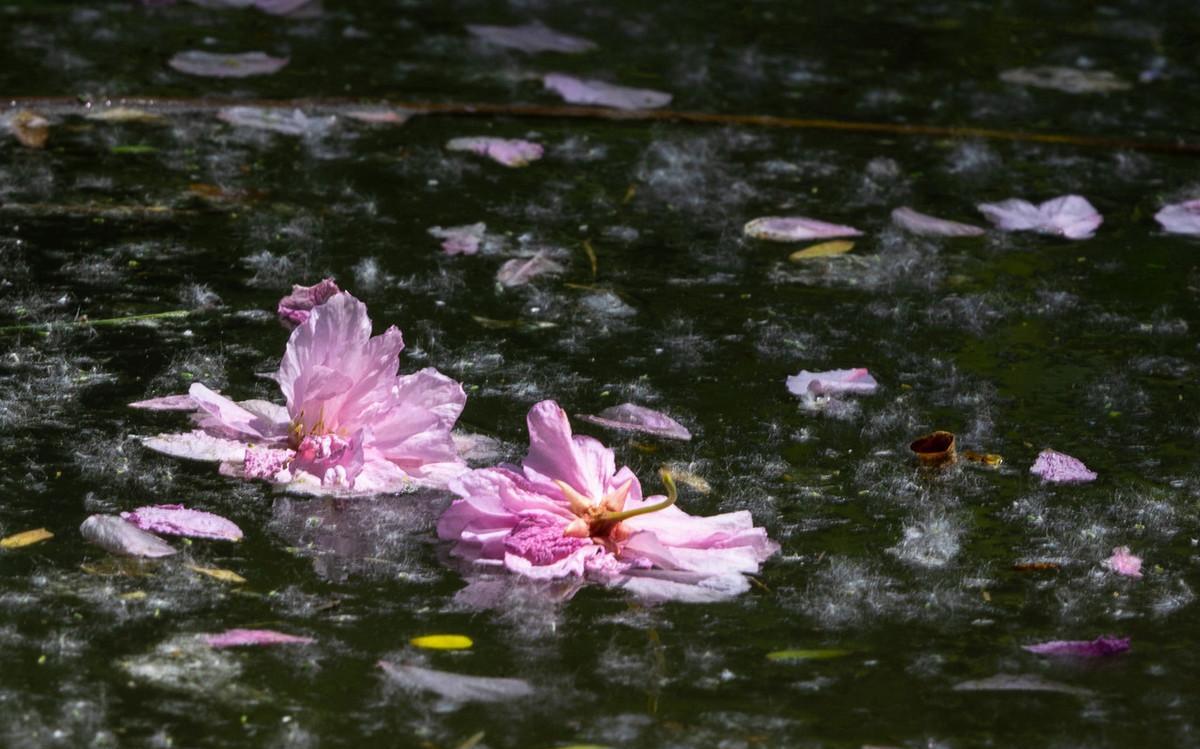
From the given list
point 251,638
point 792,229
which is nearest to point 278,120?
point 792,229

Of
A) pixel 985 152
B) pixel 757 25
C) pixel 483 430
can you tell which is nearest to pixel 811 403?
pixel 483 430

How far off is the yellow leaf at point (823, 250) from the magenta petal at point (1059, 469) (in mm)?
696

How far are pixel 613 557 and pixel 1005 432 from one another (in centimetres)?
56

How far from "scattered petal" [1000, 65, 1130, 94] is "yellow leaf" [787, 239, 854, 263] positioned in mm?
1114

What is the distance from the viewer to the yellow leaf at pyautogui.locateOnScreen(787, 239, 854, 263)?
2436 mm

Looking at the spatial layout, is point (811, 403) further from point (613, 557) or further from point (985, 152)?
point (985, 152)

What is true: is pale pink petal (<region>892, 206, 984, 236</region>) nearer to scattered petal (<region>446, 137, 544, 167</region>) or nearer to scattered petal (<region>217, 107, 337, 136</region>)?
scattered petal (<region>446, 137, 544, 167</region>)

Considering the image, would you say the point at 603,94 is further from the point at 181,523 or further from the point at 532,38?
the point at 181,523

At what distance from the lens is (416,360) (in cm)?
198

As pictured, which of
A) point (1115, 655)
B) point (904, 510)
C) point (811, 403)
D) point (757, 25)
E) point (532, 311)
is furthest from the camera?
point (757, 25)

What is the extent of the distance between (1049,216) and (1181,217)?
200 mm

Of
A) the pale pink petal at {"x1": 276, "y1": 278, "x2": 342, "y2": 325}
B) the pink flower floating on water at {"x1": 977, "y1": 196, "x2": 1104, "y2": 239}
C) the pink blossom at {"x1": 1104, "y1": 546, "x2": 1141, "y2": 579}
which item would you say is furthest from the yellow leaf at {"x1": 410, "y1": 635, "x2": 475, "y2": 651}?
the pink flower floating on water at {"x1": 977, "y1": 196, "x2": 1104, "y2": 239}

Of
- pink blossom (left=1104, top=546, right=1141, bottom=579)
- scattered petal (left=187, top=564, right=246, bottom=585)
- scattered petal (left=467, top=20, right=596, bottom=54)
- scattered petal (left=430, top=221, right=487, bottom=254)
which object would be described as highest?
scattered petal (left=187, top=564, right=246, bottom=585)

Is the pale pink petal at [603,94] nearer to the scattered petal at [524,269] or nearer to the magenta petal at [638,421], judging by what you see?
the scattered petal at [524,269]
